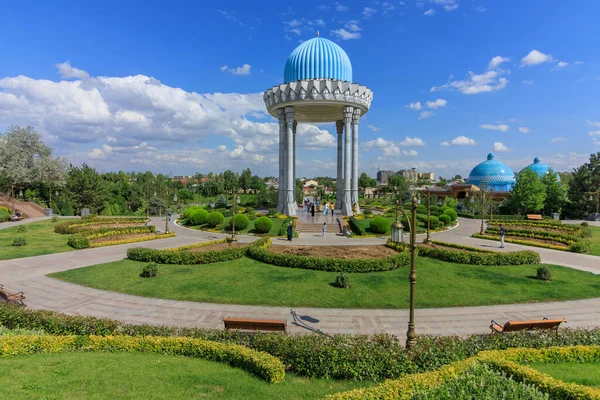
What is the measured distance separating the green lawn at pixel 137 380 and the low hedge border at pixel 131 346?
0.24m

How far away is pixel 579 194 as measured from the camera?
45.7m

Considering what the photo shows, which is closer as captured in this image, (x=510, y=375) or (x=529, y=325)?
(x=510, y=375)

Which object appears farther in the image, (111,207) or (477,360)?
(111,207)

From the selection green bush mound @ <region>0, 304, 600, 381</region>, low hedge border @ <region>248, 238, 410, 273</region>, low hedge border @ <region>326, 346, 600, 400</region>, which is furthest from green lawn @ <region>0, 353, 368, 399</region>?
low hedge border @ <region>248, 238, 410, 273</region>

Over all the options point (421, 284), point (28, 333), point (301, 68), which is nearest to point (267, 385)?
point (28, 333)

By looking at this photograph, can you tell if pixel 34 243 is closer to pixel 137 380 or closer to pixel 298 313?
pixel 298 313

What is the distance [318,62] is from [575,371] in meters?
38.0

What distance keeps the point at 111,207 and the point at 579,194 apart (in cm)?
7113

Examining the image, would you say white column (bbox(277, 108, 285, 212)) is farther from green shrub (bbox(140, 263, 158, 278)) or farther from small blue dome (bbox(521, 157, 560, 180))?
small blue dome (bbox(521, 157, 560, 180))

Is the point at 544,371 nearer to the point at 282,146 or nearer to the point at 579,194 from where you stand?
the point at 282,146

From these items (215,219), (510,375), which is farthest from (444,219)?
(510,375)

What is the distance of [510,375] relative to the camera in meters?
7.35

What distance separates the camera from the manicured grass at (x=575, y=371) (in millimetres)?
7427

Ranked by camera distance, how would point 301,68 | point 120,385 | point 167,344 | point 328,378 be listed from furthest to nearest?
point 301,68 < point 167,344 < point 328,378 < point 120,385
